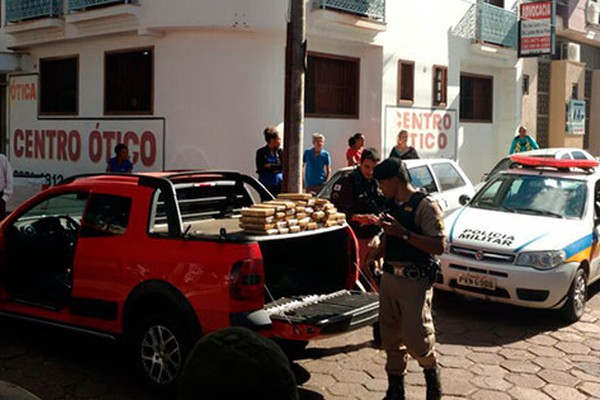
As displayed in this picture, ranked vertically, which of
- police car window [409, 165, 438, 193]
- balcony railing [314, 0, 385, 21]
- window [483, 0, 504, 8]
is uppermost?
window [483, 0, 504, 8]

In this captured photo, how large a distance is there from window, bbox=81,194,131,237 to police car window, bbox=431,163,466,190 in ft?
18.6

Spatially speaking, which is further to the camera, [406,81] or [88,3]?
[406,81]

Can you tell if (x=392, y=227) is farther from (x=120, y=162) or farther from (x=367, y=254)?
(x=120, y=162)

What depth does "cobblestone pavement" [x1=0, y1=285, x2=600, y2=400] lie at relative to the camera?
17.5ft

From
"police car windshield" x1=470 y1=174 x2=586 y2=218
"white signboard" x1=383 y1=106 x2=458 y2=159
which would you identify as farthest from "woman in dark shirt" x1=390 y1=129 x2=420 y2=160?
"police car windshield" x1=470 y1=174 x2=586 y2=218

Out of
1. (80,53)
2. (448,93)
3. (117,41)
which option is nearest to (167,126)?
(117,41)

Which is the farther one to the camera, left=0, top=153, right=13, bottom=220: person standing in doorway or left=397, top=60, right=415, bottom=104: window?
left=397, top=60, right=415, bottom=104: window

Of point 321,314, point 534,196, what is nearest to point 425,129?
point 534,196

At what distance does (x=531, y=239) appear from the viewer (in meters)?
A: 7.32

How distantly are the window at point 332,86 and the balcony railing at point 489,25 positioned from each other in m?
3.82

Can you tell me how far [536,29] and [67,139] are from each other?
12391mm

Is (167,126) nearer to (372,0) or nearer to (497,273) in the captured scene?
(372,0)

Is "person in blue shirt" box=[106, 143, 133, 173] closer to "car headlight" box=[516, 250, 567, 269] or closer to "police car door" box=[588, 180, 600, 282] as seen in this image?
"car headlight" box=[516, 250, 567, 269]

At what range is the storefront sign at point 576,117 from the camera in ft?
76.2
